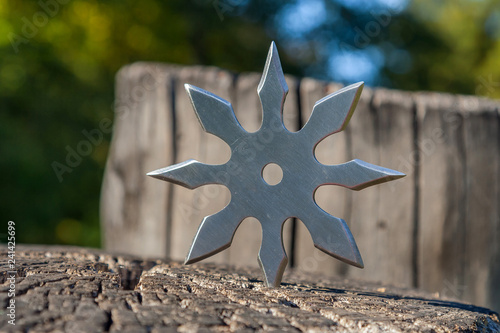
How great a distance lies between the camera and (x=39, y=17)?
5676 millimetres

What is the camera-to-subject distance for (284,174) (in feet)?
4.18

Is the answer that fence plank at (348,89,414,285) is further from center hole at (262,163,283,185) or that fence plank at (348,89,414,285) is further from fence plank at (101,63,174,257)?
fence plank at (101,63,174,257)

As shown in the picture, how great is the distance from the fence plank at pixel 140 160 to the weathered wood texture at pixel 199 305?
117cm

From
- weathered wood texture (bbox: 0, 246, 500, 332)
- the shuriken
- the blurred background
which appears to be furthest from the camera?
the blurred background

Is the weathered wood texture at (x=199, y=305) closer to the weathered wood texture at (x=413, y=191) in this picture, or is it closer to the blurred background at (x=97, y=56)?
the weathered wood texture at (x=413, y=191)

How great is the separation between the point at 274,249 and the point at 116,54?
5.92m

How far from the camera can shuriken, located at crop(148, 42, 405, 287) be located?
1.25m

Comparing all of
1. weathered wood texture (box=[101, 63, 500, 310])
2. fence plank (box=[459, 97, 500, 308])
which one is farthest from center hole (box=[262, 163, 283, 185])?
fence plank (box=[459, 97, 500, 308])

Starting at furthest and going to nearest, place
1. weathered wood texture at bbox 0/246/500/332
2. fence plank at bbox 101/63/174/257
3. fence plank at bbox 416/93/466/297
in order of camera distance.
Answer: fence plank at bbox 101/63/174/257, fence plank at bbox 416/93/466/297, weathered wood texture at bbox 0/246/500/332

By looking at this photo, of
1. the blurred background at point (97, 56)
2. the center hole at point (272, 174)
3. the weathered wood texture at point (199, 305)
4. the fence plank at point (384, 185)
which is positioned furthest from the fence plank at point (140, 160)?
the blurred background at point (97, 56)

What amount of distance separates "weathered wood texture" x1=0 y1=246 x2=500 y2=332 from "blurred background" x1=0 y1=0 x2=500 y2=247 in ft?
13.4

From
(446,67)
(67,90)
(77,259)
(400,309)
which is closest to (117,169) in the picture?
(77,259)

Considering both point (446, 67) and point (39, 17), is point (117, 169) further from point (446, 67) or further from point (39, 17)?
point (446, 67)

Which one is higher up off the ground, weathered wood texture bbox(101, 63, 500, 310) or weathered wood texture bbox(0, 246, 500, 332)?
weathered wood texture bbox(101, 63, 500, 310)
